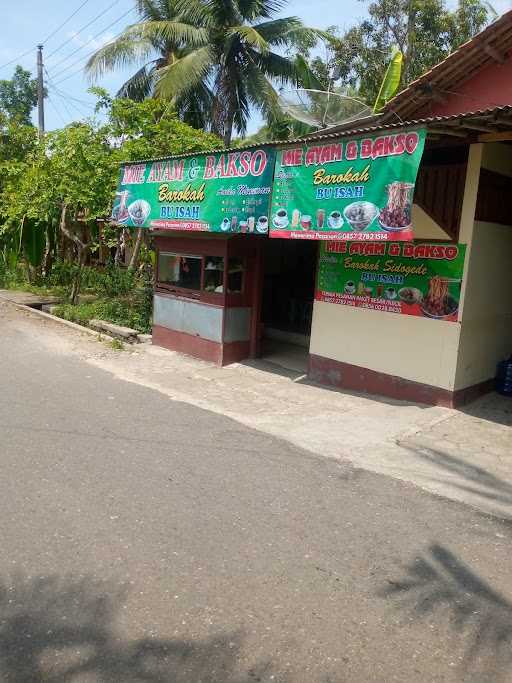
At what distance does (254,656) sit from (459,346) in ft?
16.4

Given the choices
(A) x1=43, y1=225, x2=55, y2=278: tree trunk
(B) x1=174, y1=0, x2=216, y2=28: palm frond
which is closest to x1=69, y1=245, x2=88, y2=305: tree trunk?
(A) x1=43, y1=225, x2=55, y2=278: tree trunk

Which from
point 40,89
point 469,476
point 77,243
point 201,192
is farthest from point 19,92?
point 469,476

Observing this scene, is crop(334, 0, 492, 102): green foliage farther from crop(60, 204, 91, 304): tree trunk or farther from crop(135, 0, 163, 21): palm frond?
crop(60, 204, 91, 304): tree trunk

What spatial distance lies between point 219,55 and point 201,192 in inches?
511

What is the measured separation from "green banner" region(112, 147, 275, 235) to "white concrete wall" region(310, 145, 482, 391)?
5.56ft

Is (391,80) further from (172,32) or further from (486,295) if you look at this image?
(172,32)

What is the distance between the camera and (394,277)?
7.50 metres

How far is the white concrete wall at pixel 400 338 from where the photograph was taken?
6.93 m

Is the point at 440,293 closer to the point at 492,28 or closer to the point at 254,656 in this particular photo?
the point at 492,28

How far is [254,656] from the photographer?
285 centimetres

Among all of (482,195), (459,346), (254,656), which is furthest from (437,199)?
(254,656)

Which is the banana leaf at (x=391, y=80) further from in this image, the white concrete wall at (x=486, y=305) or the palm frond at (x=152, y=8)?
the palm frond at (x=152, y=8)

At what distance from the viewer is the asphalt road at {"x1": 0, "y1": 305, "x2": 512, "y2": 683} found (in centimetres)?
284

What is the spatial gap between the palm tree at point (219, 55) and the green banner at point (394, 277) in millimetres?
13085
